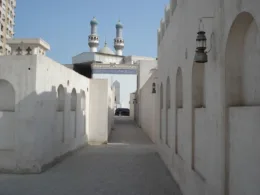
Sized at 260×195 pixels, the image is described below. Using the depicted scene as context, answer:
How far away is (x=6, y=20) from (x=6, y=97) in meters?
36.8

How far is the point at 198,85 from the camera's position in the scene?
579 centimetres

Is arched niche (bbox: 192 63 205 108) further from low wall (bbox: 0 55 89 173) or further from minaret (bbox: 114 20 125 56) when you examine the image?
minaret (bbox: 114 20 125 56)

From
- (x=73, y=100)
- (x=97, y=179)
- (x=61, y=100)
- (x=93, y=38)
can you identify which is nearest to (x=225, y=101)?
(x=97, y=179)

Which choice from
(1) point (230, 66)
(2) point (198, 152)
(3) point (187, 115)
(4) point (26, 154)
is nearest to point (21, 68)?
(4) point (26, 154)

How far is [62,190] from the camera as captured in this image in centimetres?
692

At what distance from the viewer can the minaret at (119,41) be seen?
59.5 meters

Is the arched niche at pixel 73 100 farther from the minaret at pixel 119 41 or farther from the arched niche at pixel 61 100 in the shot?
the minaret at pixel 119 41

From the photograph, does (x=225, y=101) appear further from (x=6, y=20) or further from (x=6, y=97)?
(x=6, y=20)

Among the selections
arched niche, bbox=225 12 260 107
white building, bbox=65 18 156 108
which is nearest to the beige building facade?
arched niche, bbox=225 12 260 107

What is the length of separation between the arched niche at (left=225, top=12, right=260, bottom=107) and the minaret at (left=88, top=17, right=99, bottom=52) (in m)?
56.0

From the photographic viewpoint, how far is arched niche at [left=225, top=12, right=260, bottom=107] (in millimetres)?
3352

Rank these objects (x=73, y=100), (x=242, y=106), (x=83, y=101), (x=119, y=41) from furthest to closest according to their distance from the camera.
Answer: (x=119, y=41) < (x=83, y=101) < (x=73, y=100) < (x=242, y=106)

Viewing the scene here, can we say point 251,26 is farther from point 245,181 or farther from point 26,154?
point 26,154

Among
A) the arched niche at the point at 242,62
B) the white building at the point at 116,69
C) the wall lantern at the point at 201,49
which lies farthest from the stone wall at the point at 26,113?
the white building at the point at 116,69
